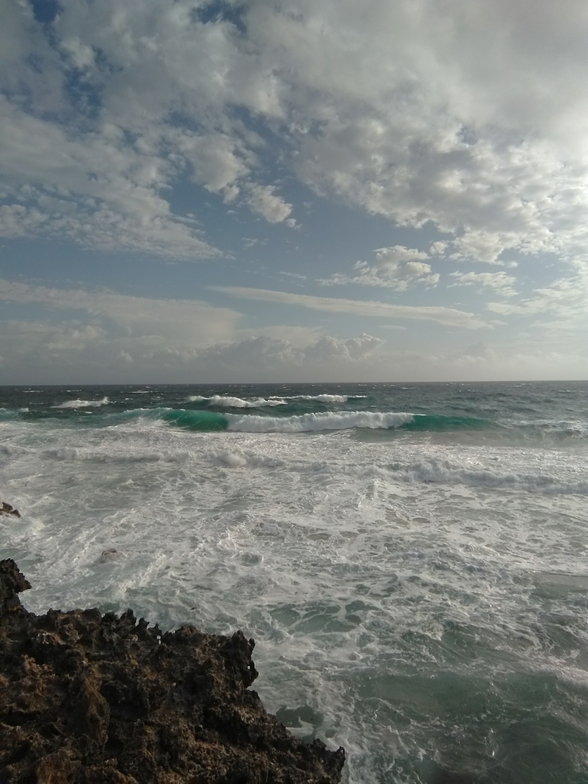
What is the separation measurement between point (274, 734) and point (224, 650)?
2.86ft

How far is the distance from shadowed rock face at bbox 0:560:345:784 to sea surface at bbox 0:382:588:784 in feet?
2.09

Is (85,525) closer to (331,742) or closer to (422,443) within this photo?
(331,742)

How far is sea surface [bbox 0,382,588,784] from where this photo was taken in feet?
11.8

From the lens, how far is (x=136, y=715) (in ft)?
9.75

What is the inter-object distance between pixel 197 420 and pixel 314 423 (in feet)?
25.3

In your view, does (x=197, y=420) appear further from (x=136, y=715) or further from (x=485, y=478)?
(x=136, y=715)

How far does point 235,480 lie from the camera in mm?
12500

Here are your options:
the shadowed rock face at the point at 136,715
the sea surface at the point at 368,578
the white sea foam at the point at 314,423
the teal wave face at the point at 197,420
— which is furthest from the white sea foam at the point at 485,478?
the teal wave face at the point at 197,420

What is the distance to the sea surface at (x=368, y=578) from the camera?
11.8ft

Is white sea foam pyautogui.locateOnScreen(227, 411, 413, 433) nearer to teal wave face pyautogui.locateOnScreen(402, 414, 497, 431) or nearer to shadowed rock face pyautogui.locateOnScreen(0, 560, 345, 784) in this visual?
teal wave face pyautogui.locateOnScreen(402, 414, 497, 431)

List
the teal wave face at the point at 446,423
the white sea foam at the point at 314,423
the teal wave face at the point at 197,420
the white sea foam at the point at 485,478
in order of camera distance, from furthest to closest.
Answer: the teal wave face at the point at 197,420
the white sea foam at the point at 314,423
the teal wave face at the point at 446,423
the white sea foam at the point at 485,478

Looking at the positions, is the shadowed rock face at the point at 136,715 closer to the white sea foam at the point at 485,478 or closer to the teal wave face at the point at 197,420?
the white sea foam at the point at 485,478

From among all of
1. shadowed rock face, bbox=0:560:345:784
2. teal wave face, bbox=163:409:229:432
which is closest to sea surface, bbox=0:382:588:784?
shadowed rock face, bbox=0:560:345:784

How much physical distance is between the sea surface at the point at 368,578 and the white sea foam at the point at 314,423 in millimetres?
9997
